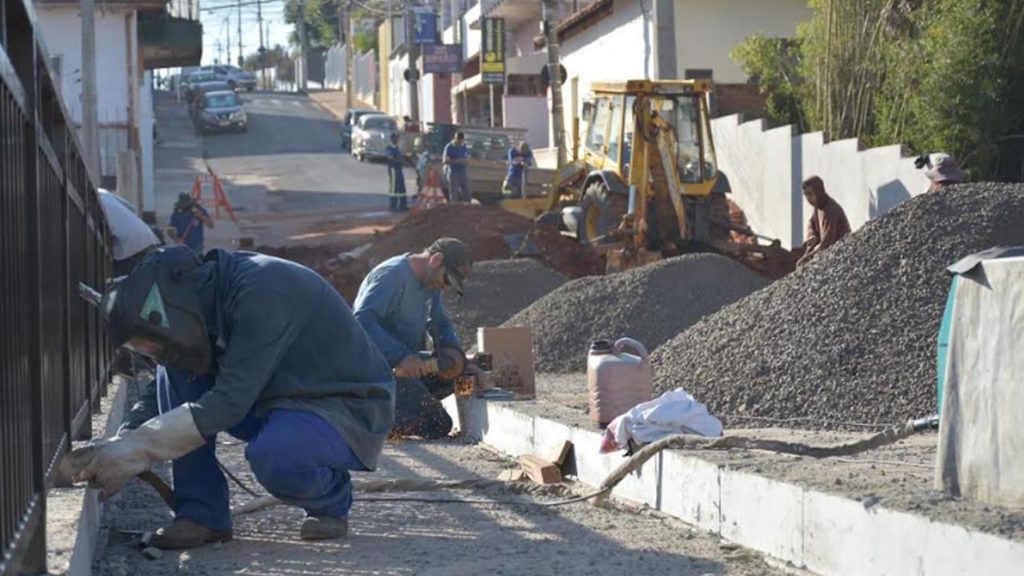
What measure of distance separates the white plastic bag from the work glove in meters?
2.56

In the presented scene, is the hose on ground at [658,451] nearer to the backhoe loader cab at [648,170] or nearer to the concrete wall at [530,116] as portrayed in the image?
the backhoe loader cab at [648,170]

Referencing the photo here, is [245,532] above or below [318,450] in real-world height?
below

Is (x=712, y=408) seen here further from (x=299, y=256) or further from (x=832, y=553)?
(x=299, y=256)

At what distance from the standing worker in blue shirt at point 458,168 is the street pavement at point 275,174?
1754 mm

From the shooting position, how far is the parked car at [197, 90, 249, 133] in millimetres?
65062

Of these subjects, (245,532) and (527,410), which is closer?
(245,532)

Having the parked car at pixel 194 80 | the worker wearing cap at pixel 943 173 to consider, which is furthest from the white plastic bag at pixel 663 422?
the parked car at pixel 194 80

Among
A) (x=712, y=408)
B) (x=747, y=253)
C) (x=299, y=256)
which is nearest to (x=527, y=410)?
(x=712, y=408)

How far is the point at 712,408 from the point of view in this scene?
11.5 metres

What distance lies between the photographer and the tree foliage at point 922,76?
25.2 m

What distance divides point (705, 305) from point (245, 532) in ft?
37.2

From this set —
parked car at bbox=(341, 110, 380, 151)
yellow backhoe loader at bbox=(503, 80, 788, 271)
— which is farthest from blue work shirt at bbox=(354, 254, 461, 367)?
parked car at bbox=(341, 110, 380, 151)

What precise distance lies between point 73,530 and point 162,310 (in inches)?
39.6

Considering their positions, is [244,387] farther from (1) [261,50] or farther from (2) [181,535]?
(1) [261,50]
